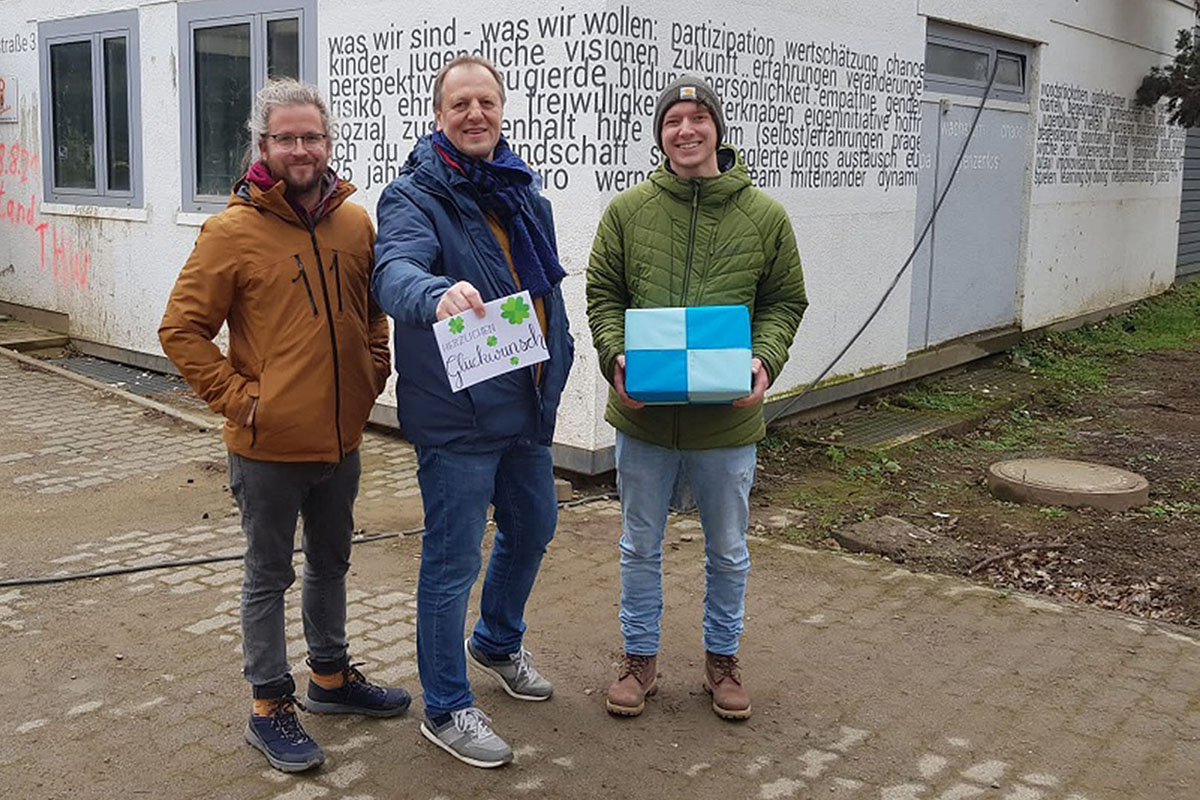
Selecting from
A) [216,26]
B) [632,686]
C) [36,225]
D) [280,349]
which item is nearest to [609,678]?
[632,686]

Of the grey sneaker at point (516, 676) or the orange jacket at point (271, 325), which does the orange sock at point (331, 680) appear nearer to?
the grey sneaker at point (516, 676)

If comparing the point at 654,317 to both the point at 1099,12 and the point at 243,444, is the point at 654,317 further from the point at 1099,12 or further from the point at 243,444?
the point at 1099,12

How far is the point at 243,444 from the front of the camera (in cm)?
358

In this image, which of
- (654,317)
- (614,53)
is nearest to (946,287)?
(614,53)

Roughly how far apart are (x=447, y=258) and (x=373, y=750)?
151cm

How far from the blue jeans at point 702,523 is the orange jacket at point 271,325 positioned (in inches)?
37.9

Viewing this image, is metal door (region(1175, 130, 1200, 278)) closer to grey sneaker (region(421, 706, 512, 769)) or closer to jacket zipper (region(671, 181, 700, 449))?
jacket zipper (region(671, 181, 700, 449))

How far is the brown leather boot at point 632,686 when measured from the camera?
4.13 m

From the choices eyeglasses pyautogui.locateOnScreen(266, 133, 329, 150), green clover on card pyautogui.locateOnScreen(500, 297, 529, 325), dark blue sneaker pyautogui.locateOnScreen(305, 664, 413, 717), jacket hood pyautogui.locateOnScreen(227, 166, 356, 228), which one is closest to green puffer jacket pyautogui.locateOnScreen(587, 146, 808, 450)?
Result: green clover on card pyautogui.locateOnScreen(500, 297, 529, 325)

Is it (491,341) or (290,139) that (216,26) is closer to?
(290,139)

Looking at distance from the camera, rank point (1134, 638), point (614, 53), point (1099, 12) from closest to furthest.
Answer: point (1134, 638) → point (614, 53) → point (1099, 12)

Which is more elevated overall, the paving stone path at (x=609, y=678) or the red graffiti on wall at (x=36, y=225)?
the red graffiti on wall at (x=36, y=225)

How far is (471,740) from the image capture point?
378cm

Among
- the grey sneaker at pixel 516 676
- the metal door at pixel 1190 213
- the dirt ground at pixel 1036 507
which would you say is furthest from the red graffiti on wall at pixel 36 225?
the metal door at pixel 1190 213
